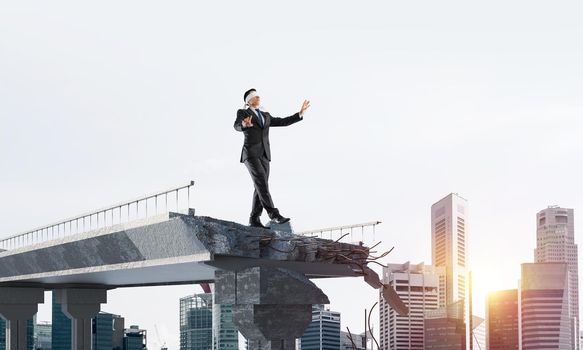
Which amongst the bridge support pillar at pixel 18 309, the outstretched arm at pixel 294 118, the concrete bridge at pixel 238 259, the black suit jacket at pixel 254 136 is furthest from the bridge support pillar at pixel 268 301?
the bridge support pillar at pixel 18 309

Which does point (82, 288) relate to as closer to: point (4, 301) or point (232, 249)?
point (4, 301)

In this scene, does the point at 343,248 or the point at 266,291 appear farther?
the point at 343,248

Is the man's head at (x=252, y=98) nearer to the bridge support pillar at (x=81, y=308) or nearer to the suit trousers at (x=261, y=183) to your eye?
the suit trousers at (x=261, y=183)

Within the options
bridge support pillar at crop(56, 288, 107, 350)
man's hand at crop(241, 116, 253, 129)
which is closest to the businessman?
man's hand at crop(241, 116, 253, 129)

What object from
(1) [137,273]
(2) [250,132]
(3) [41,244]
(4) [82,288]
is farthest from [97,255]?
(4) [82,288]

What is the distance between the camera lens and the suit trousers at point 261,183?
17.8 meters

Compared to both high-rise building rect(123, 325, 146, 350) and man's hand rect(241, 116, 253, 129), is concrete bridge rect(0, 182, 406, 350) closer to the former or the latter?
man's hand rect(241, 116, 253, 129)

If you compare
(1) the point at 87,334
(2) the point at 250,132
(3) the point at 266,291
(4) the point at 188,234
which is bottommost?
(1) the point at 87,334

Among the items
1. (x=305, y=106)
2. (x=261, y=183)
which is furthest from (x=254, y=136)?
(x=305, y=106)

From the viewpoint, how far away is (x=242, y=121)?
57.2ft

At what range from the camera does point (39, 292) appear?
28141mm

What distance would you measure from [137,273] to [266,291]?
562 centimetres

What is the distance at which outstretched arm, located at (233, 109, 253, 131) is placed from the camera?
17359 mm

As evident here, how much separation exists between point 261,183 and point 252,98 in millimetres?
1941
